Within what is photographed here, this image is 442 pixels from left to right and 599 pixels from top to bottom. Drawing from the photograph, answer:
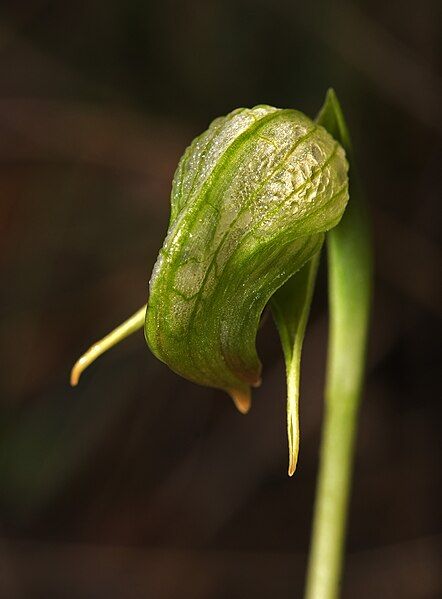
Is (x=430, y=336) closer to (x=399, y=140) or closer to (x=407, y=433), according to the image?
(x=407, y=433)

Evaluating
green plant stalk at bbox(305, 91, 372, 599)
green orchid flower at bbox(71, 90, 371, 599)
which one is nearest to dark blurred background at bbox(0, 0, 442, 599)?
green plant stalk at bbox(305, 91, 372, 599)

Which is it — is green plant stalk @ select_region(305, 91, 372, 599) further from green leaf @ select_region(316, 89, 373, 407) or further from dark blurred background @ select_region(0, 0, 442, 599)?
dark blurred background @ select_region(0, 0, 442, 599)

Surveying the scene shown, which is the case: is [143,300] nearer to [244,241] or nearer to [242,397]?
[242,397]

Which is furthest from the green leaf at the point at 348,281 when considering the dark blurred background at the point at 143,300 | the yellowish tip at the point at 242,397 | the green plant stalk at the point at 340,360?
the dark blurred background at the point at 143,300

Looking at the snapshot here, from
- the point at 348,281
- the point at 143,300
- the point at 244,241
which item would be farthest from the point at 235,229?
the point at 143,300

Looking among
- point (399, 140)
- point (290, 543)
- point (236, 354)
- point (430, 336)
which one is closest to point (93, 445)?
point (290, 543)

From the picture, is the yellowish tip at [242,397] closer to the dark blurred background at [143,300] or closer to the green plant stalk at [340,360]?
the green plant stalk at [340,360]
